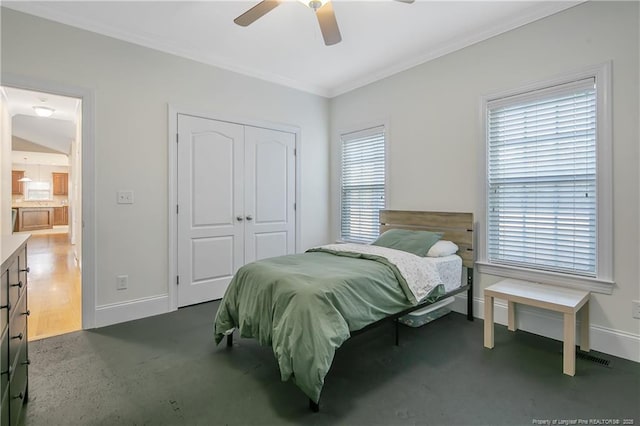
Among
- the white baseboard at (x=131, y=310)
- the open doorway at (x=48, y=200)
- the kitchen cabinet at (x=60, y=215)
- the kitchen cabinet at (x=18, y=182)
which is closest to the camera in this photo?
the white baseboard at (x=131, y=310)

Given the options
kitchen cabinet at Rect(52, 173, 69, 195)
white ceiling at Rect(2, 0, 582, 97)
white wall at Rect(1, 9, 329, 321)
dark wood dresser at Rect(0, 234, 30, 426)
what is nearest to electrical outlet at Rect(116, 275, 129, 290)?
white wall at Rect(1, 9, 329, 321)

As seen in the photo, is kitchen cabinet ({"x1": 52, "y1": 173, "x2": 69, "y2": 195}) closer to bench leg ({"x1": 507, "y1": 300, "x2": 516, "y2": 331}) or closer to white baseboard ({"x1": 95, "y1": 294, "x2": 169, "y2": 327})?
white baseboard ({"x1": 95, "y1": 294, "x2": 169, "y2": 327})

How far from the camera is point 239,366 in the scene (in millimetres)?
2207

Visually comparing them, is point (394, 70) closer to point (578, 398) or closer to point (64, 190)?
point (578, 398)

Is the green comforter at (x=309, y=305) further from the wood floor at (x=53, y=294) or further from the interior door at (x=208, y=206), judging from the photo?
the wood floor at (x=53, y=294)

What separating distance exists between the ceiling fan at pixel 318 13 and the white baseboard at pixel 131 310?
266 centimetres

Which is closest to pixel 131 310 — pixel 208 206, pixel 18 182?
pixel 208 206

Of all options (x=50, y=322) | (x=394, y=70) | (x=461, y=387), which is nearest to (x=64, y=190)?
(x=50, y=322)

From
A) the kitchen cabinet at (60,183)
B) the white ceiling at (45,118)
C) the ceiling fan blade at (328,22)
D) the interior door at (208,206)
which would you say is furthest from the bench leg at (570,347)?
the kitchen cabinet at (60,183)

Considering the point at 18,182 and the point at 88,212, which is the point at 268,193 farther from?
the point at 18,182

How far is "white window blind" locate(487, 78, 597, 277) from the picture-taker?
2.50 metres

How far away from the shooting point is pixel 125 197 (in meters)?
3.06

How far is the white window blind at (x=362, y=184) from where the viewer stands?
162 inches

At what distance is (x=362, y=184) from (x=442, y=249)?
1.63 metres
